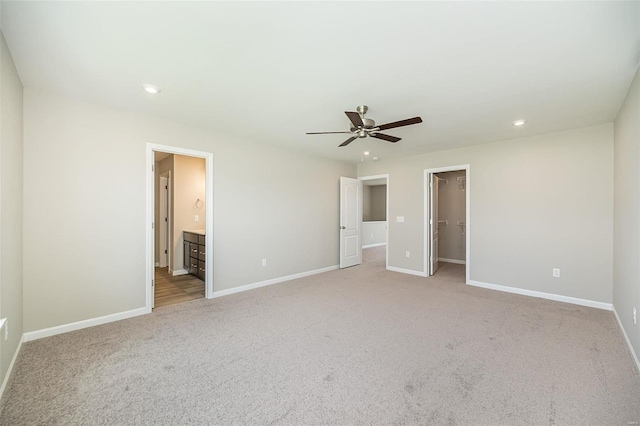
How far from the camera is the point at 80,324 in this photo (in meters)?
2.97

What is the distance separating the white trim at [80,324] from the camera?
2.70m

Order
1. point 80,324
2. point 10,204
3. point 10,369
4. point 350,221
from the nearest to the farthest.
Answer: point 10,369 < point 10,204 < point 80,324 < point 350,221

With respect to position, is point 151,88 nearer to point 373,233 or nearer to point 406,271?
point 406,271

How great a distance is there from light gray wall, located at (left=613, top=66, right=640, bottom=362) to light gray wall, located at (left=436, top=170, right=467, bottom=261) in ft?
11.7

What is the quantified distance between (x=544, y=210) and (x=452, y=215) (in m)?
3.13

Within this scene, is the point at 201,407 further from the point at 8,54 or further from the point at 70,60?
the point at 8,54

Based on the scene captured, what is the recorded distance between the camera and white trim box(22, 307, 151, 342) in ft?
8.87

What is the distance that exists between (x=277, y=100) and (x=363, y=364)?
2.68m

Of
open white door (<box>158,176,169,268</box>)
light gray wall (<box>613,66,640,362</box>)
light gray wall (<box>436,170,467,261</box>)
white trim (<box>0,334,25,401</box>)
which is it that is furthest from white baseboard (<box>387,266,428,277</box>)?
white trim (<box>0,334,25,401</box>)

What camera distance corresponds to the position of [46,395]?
6.21 feet

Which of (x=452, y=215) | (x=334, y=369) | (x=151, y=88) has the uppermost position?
(x=151, y=88)

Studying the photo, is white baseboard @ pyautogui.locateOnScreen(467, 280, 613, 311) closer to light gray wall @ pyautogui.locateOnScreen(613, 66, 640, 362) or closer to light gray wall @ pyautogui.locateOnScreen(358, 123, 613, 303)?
light gray wall @ pyautogui.locateOnScreen(358, 123, 613, 303)

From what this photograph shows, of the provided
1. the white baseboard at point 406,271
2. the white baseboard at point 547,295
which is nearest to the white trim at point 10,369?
the white baseboard at point 406,271

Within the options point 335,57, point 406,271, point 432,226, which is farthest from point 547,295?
point 335,57
